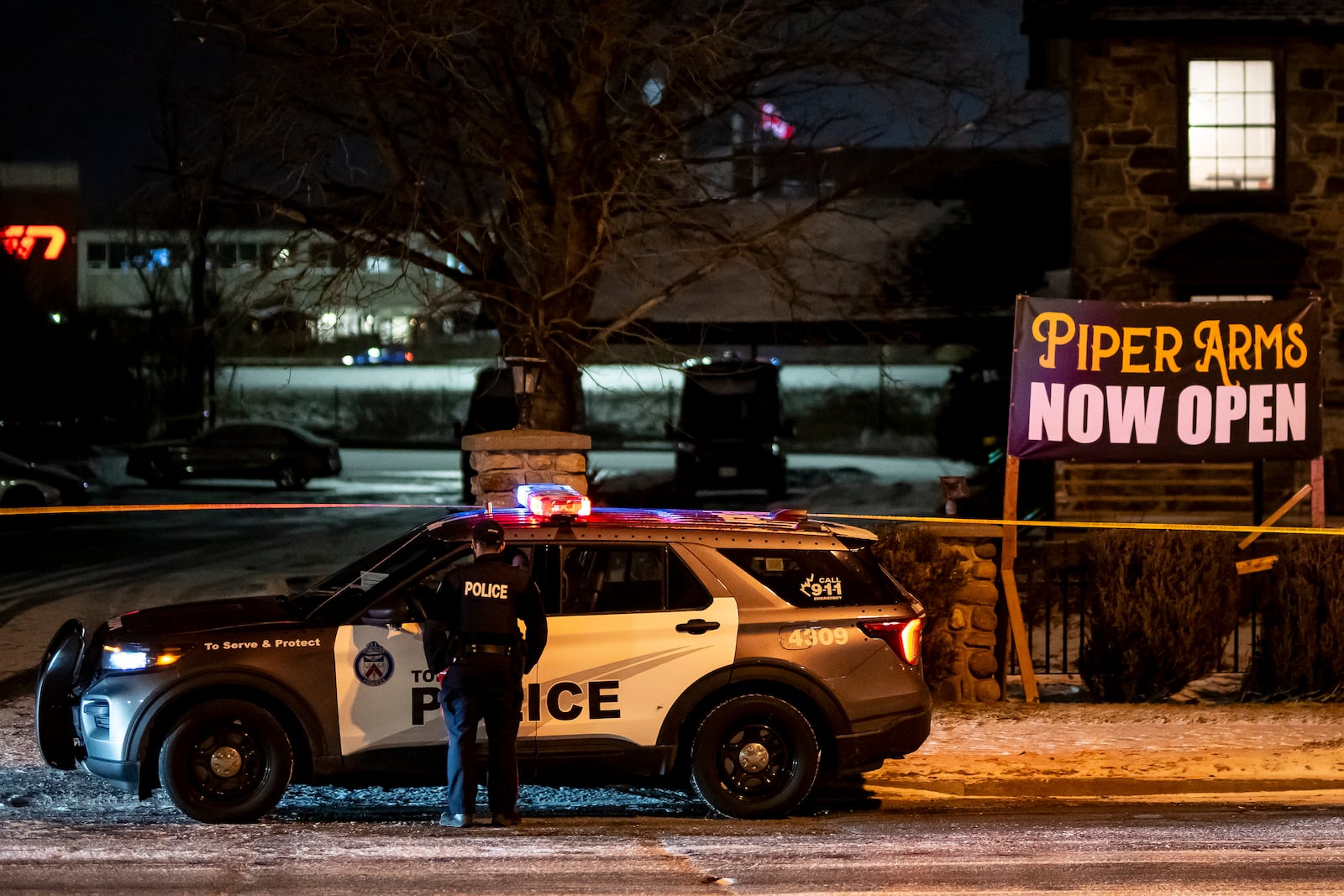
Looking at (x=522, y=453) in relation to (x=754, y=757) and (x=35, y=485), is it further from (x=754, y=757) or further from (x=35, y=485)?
(x=35, y=485)

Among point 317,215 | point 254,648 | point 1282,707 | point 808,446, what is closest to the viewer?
point 254,648

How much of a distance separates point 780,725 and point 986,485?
690 inches

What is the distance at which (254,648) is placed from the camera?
719cm

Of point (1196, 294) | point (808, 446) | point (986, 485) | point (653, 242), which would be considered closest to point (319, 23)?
point (653, 242)

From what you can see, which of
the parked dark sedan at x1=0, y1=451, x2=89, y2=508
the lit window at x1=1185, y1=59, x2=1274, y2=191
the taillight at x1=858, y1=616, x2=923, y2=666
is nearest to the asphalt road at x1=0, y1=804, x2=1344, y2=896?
the taillight at x1=858, y1=616, x2=923, y2=666

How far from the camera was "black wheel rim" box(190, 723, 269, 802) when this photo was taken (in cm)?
716

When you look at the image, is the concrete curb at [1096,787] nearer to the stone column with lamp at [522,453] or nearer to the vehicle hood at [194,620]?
Result: the vehicle hood at [194,620]

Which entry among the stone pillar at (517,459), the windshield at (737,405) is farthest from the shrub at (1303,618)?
the windshield at (737,405)

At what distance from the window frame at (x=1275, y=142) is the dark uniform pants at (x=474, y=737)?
15.5m

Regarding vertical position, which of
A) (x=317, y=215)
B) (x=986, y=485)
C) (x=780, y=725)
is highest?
(x=317, y=215)

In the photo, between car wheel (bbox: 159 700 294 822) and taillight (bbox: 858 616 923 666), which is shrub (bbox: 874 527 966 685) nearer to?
taillight (bbox: 858 616 923 666)

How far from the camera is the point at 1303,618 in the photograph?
10367 millimetres

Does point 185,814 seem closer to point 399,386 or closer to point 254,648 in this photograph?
point 254,648

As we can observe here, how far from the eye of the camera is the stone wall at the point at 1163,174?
1977cm
